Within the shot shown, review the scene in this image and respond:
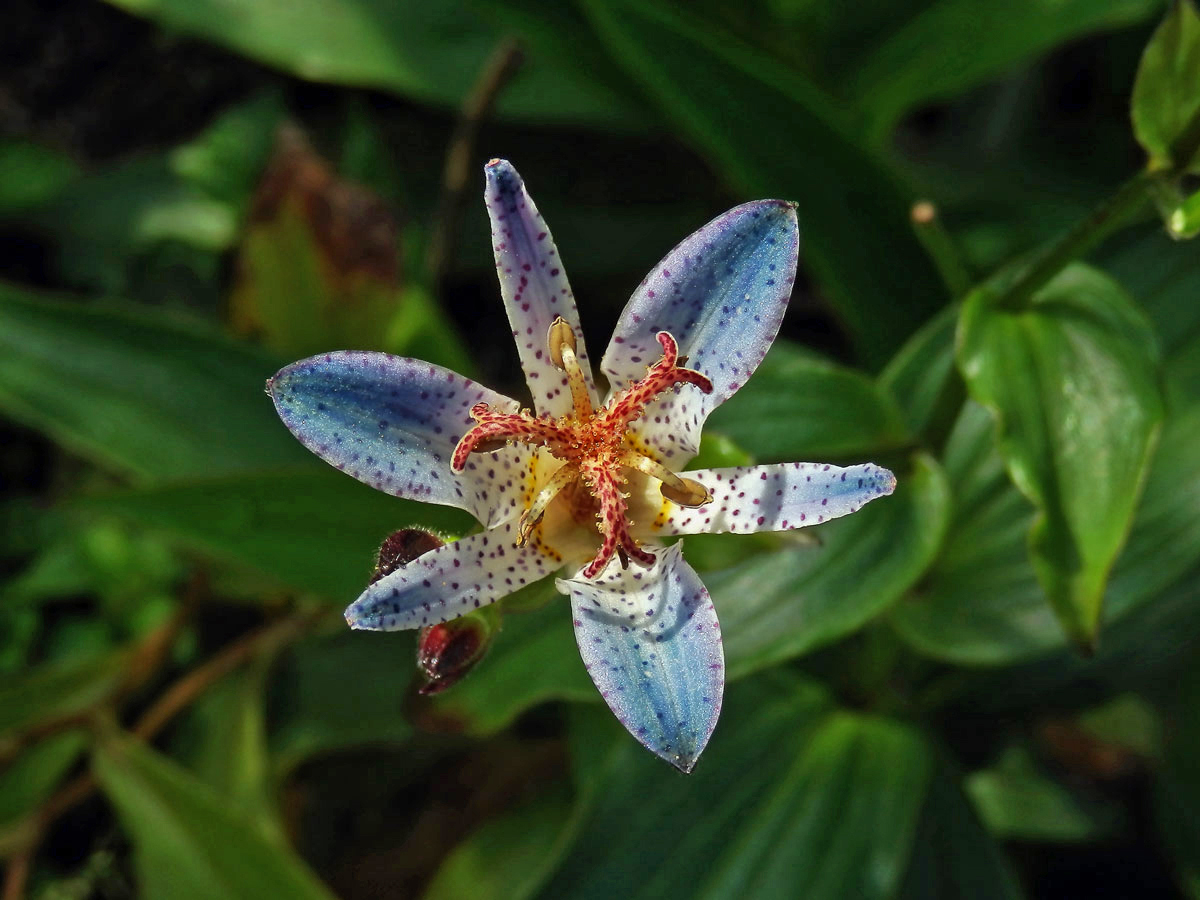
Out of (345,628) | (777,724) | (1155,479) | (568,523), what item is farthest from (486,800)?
(1155,479)

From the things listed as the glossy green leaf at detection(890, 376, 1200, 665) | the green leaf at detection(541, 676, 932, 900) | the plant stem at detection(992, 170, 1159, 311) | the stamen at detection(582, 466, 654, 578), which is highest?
the plant stem at detection(992, 170, 1159, 311)

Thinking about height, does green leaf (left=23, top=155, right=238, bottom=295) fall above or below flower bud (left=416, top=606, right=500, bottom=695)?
above

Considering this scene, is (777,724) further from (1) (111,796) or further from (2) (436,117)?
(2) (436,117)

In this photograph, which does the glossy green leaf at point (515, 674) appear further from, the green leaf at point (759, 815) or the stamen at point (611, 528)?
the stamen at point (611, 528)

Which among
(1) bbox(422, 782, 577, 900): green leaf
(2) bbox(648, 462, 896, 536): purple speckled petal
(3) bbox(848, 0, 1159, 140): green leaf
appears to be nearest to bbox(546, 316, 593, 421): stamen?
(2) bbox(648, 462, 896, 536): purple speckled petal

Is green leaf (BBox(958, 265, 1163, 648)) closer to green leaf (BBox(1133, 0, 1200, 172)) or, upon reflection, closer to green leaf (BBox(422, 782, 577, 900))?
green leaf (BBox(1133, 0, 1200, 172))

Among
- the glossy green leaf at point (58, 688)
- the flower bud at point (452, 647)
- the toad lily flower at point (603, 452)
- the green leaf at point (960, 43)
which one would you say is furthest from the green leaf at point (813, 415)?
the glossy green leaf at point (58, 688)
